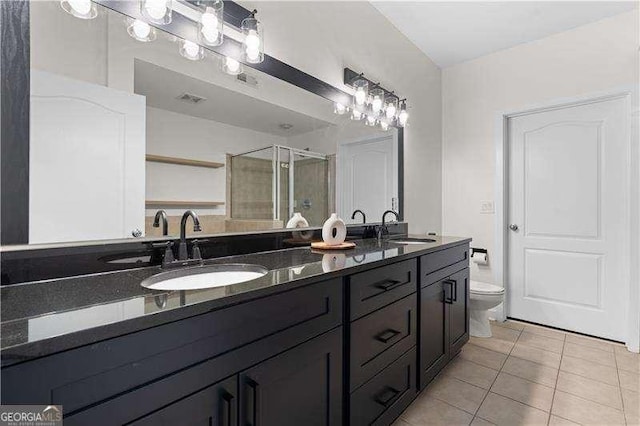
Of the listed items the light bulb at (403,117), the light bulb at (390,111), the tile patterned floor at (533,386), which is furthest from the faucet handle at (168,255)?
the light bulb at (403,117)

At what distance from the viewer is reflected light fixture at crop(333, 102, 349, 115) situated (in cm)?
214

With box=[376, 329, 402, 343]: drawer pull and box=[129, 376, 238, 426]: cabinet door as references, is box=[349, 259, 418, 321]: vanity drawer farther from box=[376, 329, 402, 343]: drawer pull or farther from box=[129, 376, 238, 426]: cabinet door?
box=[129, 376, 238, 426]: cabinet door

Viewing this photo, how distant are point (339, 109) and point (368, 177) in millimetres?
564

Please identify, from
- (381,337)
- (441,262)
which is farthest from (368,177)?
(381,337)

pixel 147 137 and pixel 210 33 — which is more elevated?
pixel 210 33

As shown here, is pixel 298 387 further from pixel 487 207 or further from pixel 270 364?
pixel 487 207

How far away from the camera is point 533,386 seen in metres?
1.88

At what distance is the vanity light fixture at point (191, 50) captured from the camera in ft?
4.33

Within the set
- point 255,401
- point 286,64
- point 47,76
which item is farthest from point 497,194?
point 47,76

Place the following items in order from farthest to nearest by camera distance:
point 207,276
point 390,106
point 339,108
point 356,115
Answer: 1. point 390,106
2. point 356,115
3. point 339,108
4. point 207,276

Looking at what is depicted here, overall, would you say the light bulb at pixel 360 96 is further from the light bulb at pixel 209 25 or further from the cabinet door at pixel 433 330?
the cabinet door at pixel 433 330

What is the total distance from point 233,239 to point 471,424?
147cm

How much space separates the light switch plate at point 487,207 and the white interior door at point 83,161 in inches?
117

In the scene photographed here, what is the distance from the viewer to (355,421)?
1.21 m
